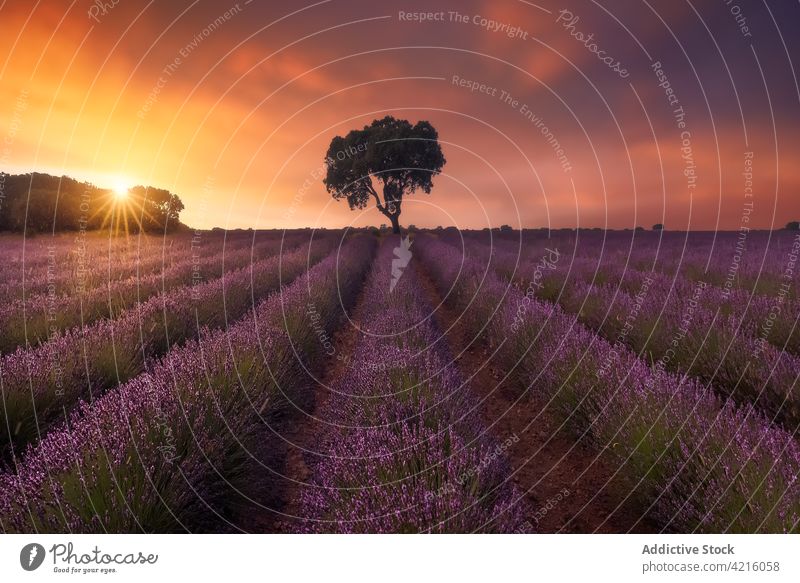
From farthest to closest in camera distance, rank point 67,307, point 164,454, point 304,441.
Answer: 1. point 67,307
2. point 304,441
3. point 164,454

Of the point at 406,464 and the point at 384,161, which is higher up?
the point at 384,161

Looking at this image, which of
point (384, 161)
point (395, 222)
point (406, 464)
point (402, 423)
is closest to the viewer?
point (406, 464)

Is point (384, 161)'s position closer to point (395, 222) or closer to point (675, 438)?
point (395, 222)

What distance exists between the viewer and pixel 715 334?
404 cm

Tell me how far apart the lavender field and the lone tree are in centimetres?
2080

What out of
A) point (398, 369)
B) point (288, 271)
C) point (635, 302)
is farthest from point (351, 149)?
point (398, 369)

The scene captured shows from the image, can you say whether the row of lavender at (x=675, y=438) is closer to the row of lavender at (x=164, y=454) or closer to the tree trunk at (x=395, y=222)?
the row of lavender at (x=164, y=454)

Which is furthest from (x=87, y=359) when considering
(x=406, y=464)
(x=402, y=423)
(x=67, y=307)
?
(x=406, y=464)

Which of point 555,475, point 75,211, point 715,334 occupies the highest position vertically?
point 75,211

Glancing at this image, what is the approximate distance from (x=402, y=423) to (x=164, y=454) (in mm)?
1361

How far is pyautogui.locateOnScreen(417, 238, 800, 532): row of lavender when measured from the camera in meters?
1.86

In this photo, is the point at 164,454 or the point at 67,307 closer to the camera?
the point at 164,454

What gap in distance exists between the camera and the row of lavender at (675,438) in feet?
6.12
